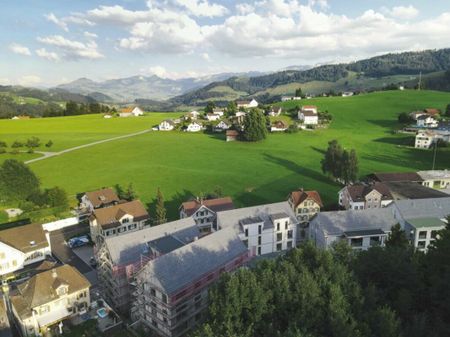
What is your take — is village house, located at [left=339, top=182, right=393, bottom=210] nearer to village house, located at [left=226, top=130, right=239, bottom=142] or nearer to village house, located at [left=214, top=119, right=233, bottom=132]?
village house, located at [left=226, top=130, right=239, bottom=142]

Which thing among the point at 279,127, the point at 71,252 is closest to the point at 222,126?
the point at 279,127

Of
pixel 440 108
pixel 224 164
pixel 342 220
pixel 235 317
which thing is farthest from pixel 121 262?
pixel 440 108

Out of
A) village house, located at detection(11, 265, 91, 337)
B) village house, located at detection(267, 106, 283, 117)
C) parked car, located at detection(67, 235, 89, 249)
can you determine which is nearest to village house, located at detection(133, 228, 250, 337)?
village house, located at detection(11, 265, 91, 337)

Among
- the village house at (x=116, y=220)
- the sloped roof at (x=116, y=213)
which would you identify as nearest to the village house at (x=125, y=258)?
the village house at (x=116, y=220)

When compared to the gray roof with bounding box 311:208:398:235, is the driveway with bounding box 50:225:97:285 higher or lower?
lower

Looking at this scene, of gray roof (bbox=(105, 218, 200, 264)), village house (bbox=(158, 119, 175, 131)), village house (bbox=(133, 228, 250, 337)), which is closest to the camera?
village house (bbox=(133, 228, 250, 337))

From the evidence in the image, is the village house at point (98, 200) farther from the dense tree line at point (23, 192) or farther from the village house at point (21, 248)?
the village house at point (21, 248)

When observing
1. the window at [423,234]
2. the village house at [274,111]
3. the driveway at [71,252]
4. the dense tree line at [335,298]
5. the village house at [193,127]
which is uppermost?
the village house at [274,111]
